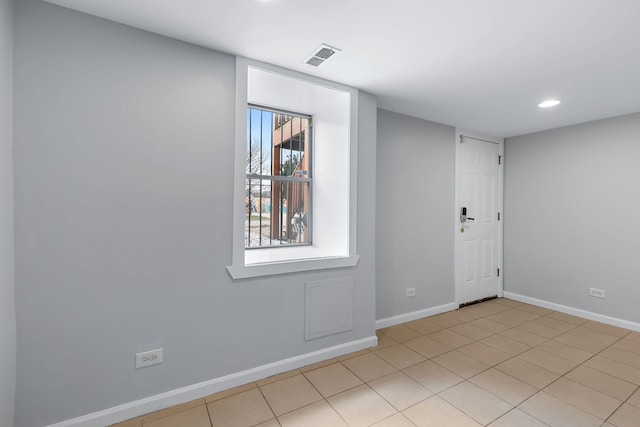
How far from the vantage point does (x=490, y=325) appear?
3.21m

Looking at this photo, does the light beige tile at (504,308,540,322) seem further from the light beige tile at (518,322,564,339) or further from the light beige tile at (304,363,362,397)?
the light beige tile at (304,363,362,397)

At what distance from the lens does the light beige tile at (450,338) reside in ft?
9.12

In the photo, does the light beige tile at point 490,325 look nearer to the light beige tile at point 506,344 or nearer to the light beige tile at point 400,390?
the light beige tile at point 506,344

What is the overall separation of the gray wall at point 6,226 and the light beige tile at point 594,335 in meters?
4.54

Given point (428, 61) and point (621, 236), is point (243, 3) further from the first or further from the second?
point (621, 236)

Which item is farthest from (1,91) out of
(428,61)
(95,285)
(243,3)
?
(428,61)

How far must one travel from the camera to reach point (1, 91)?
1359mm

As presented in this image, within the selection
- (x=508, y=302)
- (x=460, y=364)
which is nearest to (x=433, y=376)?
(x=460, y=364)

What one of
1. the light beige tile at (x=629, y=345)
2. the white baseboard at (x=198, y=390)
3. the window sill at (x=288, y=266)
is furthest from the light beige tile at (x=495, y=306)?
the window sill at (x=288, y=266)

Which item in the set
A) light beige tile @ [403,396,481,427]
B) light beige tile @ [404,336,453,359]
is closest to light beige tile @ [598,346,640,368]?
light beige tile @ [404,336,453,359]

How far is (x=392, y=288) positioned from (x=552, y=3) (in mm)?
2633

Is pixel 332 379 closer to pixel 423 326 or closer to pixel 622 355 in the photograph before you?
pixel 423 326

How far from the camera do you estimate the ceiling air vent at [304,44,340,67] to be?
1.92 meters

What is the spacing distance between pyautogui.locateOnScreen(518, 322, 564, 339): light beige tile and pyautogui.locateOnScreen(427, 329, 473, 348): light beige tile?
2.68ft
